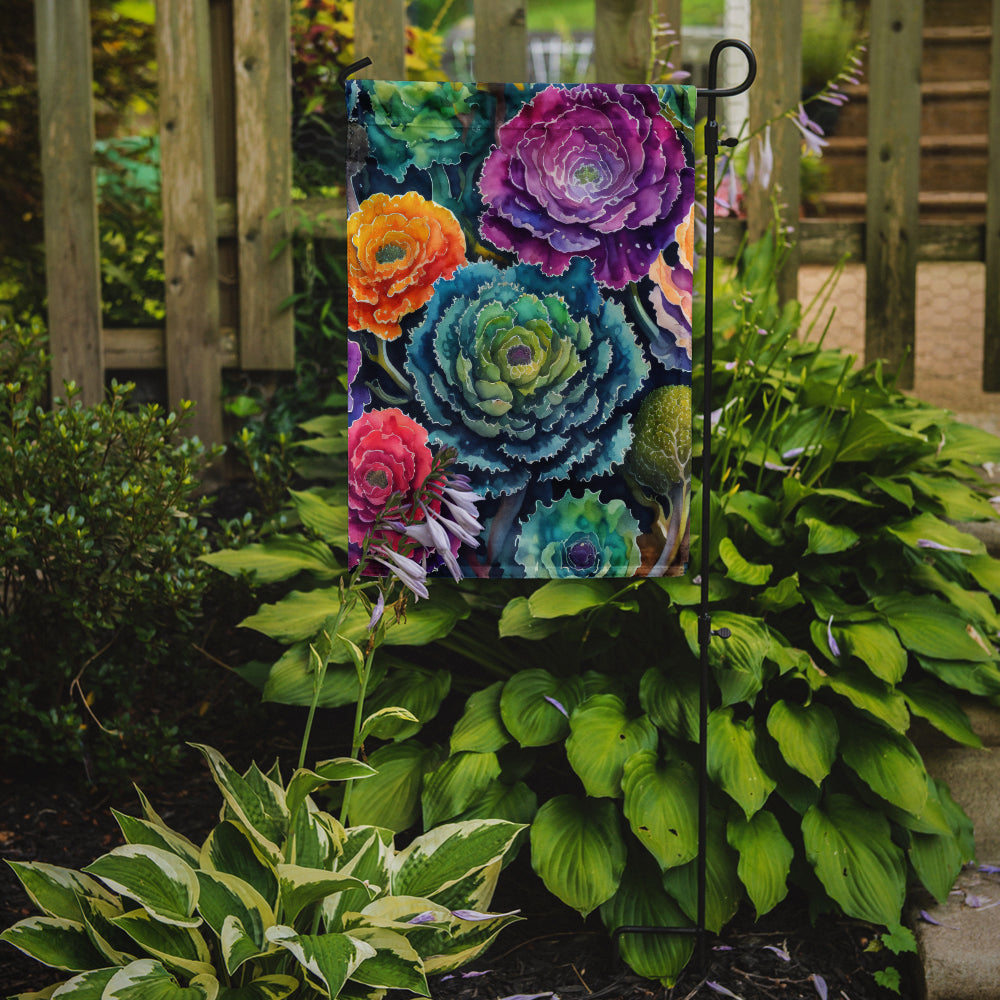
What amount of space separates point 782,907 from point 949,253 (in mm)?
2336

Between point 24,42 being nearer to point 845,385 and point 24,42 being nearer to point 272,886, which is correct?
point 845,385

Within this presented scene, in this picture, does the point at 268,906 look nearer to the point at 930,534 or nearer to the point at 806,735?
the point at 806,735

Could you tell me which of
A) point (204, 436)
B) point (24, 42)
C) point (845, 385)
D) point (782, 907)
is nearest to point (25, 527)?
point (204, 436)

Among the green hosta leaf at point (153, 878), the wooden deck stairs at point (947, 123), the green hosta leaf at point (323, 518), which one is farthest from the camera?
the wooden deck stairs at point (947, 123)

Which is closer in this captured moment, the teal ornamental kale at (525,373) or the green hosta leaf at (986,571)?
the teal ornamental kale at (525,373)

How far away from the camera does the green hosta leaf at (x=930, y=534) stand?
85.5 inches

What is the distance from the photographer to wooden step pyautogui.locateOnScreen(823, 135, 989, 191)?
6.03 m

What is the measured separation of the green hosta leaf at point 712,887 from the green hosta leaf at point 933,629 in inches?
22.7

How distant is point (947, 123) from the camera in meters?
6.16

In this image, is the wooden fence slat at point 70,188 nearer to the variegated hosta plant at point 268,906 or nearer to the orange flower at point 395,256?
the orange flower at point 395,256

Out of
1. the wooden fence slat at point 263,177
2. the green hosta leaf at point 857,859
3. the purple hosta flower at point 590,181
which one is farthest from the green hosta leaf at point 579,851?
the wooden fence slat at point 263,177

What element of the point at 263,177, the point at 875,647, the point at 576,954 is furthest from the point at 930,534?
the point at 263,177

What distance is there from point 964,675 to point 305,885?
1.38 meters

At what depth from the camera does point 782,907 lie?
2.07 meters
